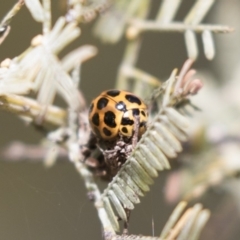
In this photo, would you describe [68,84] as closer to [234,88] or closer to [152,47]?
[234,88]

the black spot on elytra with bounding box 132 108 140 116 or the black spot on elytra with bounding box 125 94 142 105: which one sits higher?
the black spot on elytra with bounding box 125 94 142 105

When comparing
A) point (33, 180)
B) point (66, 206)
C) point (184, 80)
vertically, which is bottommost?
point (33, 180)

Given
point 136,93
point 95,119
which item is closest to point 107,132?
point 95,119

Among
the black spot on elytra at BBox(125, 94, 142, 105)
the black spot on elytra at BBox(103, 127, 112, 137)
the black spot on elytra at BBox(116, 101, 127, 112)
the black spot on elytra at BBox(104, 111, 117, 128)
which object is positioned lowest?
the black spot on elytra at BBox(103, 127, 112, 137)

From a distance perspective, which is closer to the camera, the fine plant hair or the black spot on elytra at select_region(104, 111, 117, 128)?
the fine plant hair

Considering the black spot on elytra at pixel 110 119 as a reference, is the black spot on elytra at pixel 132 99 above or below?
above

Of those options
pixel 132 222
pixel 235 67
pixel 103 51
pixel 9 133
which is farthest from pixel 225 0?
pixel 132 222
